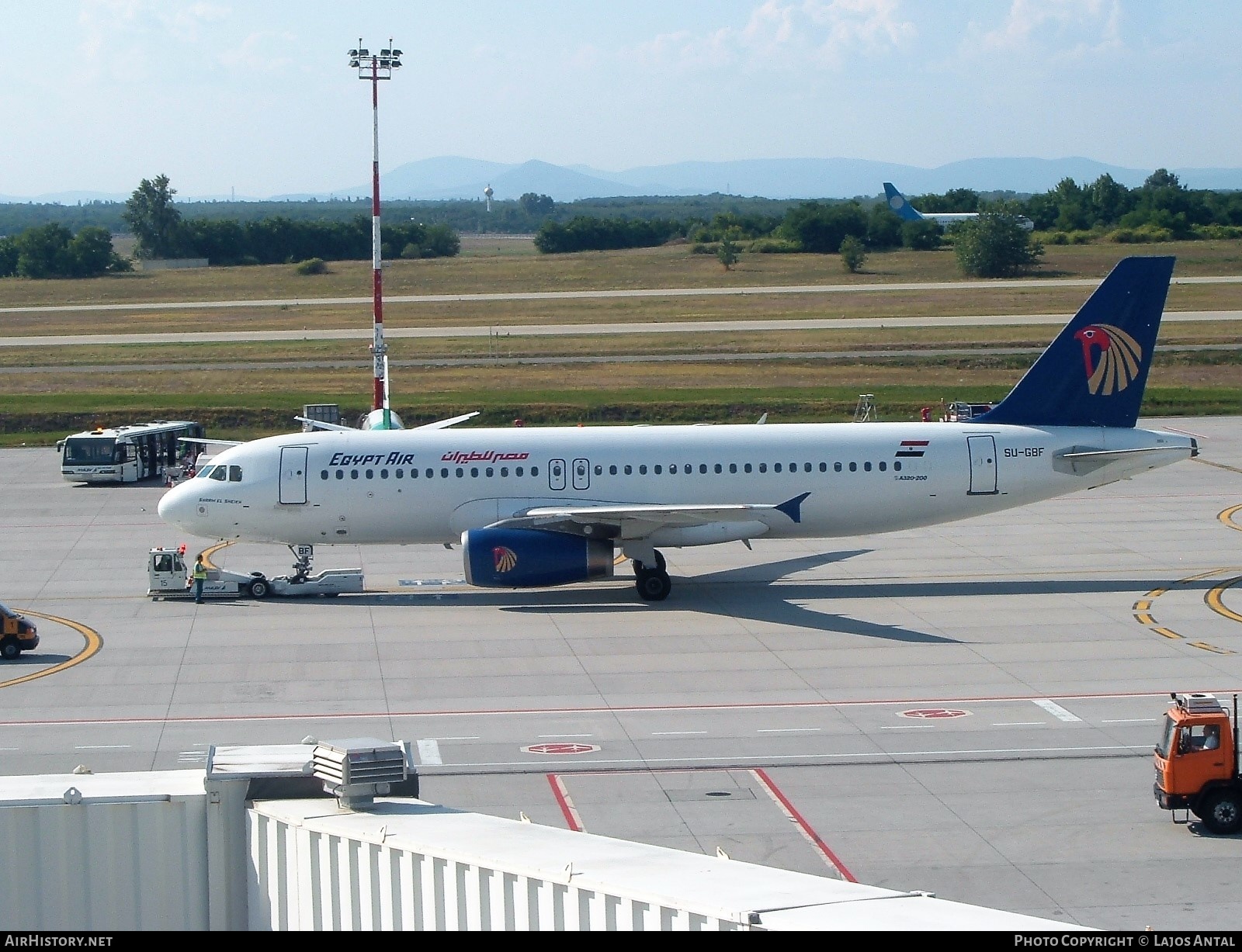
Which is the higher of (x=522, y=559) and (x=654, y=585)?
(x=522, y=559)

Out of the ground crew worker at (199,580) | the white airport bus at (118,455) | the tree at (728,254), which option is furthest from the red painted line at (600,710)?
the tree at (728,254)

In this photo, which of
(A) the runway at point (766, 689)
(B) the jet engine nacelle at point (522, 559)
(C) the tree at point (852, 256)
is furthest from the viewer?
(C) the tree at point (852, 256)

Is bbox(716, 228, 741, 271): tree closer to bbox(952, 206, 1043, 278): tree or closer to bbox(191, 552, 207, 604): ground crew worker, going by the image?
bbox(952, 206, 1043, 278): tree

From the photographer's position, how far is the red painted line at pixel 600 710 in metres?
27.5

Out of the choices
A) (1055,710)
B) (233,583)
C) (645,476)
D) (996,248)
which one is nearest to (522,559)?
(645,476)

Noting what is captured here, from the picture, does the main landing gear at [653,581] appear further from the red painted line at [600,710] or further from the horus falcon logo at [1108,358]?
the horus falcon logo at [1108,358]

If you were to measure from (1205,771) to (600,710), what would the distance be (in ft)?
37.0

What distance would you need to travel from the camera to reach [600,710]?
1110 inches

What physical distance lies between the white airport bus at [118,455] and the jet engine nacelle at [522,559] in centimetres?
2302

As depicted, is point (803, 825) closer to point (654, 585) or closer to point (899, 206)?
point (654, 585)

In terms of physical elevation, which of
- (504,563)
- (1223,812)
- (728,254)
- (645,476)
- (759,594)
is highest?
(728,254)

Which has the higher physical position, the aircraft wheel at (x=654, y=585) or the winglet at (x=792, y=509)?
the winglet at (x=792, y=509)

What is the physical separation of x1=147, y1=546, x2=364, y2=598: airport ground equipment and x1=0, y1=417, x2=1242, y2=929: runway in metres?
0.43

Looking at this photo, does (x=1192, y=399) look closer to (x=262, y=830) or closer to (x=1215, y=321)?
(x=1215, y=321)
